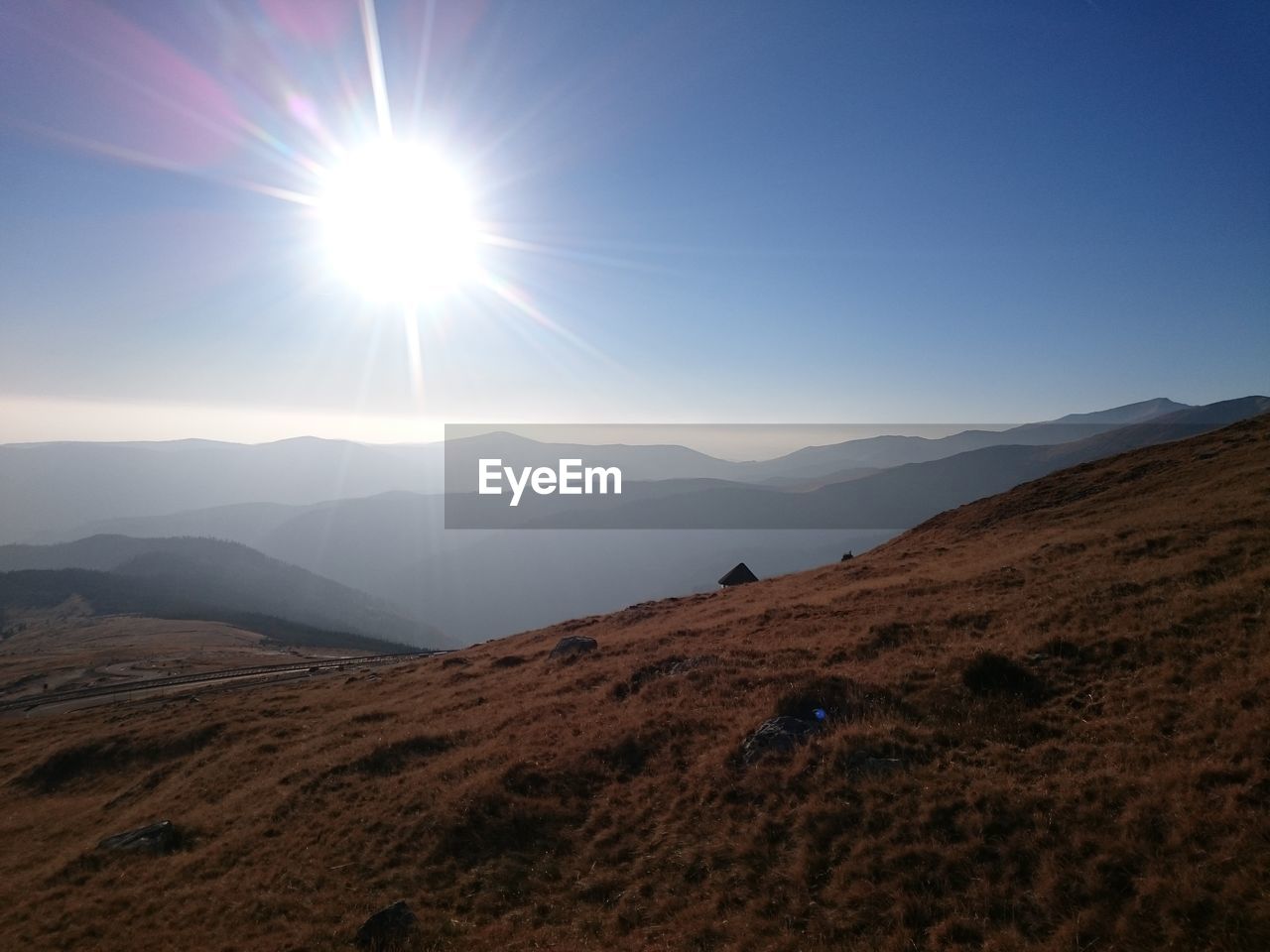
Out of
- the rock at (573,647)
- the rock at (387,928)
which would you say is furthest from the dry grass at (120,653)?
the rock at (387,928)

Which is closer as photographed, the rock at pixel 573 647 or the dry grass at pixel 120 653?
the rock at pixel 573 647

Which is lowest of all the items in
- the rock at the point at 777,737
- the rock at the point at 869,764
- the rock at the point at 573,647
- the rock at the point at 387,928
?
the rock at the point at 573,647

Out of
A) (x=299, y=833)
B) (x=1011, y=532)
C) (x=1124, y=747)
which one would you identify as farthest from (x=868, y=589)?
(x=299, y=833)

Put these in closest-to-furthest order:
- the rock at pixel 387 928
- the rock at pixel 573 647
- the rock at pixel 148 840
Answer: the rock at pixel 387 928, the rock at pixel 148 840, the rock at pixel 573 647

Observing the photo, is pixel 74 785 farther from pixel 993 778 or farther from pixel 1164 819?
pixel 1164 819

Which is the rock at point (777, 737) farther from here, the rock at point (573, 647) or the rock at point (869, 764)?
the rock at point (573, 647)

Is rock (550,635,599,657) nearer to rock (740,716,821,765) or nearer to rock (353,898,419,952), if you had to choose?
rock (740,716,821,765)
